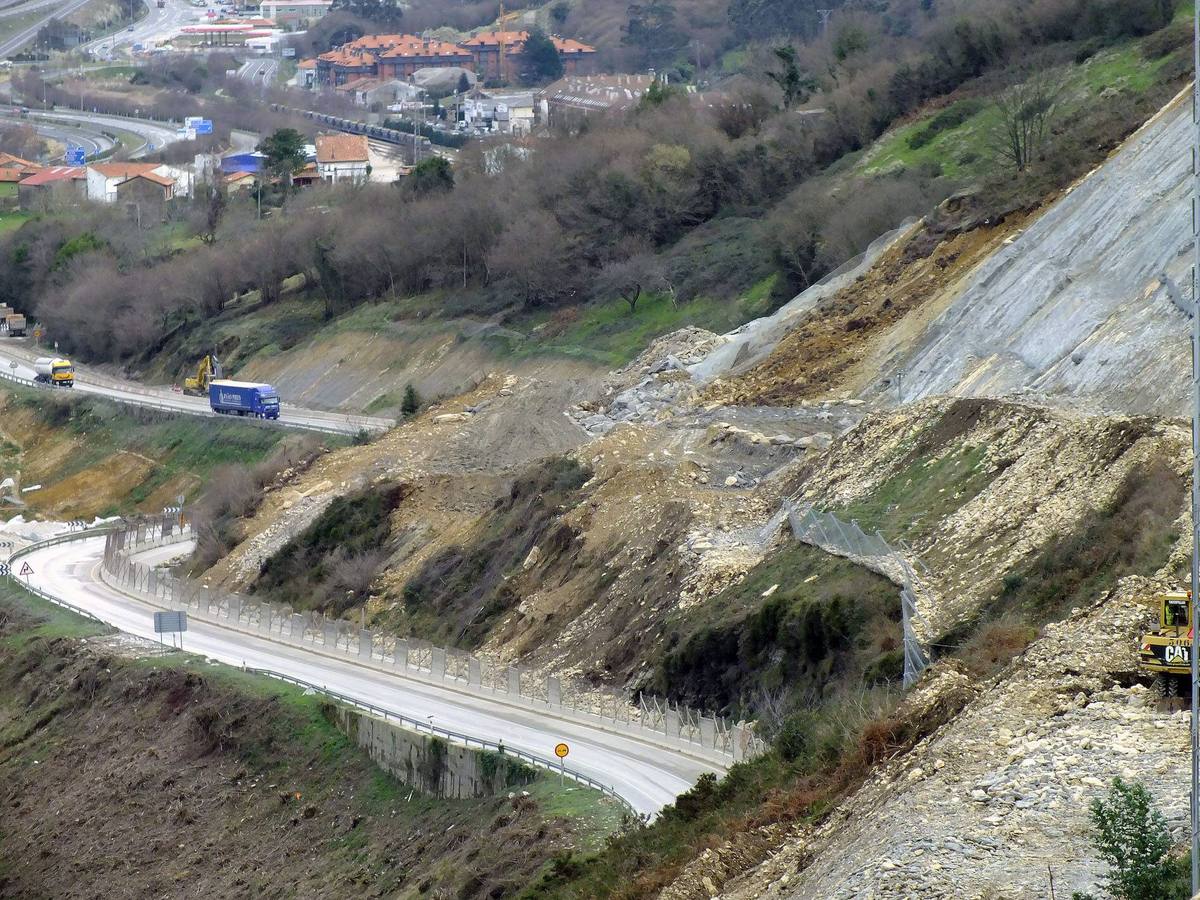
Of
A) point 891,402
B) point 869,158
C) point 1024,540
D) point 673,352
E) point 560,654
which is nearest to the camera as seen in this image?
point 1024,540

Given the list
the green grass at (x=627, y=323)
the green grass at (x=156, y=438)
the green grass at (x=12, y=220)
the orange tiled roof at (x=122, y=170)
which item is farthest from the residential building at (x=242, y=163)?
the green grass at (x=627, y=323)

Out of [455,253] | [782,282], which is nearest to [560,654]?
[782,282]

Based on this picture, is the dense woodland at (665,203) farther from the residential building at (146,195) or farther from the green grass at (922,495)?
the green grass at (922,495)

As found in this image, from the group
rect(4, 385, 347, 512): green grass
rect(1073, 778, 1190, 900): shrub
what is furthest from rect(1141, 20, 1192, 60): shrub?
rect(1073, 778, 1190, 900): shrub

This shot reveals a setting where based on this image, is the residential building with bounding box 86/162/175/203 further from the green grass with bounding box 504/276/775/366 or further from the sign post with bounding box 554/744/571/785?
the sign post with bounding box 554/744/571/785

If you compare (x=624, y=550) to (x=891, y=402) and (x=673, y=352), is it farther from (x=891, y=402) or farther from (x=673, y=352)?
(x=673, y=352)

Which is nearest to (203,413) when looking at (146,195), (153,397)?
(153,397)

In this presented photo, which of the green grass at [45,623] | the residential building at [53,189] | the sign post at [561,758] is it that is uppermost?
the sign post at [561,758]
